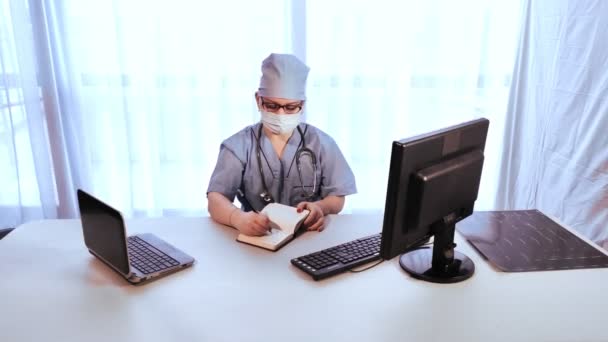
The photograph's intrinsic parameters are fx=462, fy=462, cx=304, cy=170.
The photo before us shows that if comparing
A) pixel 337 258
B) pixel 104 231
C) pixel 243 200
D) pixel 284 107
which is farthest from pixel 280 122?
pixel 104 231

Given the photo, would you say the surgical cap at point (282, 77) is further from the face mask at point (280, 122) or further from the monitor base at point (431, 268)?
the monitor base at point (431, 268)

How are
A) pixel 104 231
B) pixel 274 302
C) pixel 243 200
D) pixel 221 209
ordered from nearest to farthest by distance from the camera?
pixel 274 302 < pixel 104 231 < pixel 221 209 < pixel 243 200

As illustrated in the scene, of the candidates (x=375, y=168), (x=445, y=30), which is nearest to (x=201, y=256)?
(x=375, y=168)

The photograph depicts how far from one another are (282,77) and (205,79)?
1.17 m

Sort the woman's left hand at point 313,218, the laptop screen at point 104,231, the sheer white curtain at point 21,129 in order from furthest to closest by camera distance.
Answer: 1. the sheer white curtain at point 21,129
2. the woman's left hand at point 313,218
3. the laptop screen at point 104,231

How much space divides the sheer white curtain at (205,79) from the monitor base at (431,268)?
5.17 feet

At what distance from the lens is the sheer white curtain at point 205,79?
2.60 meters

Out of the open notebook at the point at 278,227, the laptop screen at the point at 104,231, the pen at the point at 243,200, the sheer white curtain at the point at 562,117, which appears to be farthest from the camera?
the sheer white curtain at the point at 562,117

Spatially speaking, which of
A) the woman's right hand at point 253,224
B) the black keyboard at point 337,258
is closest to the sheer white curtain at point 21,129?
the woman's right hand at point 253,224

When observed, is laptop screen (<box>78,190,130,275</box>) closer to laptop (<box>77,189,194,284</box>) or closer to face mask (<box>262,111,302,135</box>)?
laptop (<box>77,189,194,284</box>)

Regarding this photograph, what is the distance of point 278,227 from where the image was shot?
4.84ft

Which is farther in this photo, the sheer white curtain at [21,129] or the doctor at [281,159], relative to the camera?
the sheer white curtain at [21,129]

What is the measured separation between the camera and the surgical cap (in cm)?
167

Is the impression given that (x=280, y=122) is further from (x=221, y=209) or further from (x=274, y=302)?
(x=274, y=302)
